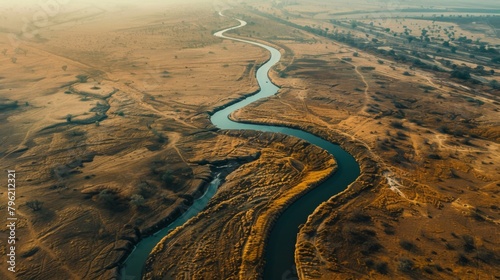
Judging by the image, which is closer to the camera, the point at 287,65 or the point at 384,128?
the point at 384,128

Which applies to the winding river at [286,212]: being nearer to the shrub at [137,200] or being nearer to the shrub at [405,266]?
the shrub at [137,200]

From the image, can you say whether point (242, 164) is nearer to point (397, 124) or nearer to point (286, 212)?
point (286, 212)

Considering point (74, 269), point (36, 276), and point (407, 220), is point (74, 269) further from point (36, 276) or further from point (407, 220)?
point (407, 220)

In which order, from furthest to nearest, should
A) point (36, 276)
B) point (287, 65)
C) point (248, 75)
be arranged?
point (287, 65)
point (248, 75)
point (36, 276)

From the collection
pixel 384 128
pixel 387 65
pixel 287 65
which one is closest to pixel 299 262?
pixel 384 128

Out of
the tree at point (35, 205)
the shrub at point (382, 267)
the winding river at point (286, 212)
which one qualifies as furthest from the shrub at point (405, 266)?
the tree at point (35, 205)

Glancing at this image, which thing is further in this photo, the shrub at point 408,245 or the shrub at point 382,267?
the shrub at point 408,245

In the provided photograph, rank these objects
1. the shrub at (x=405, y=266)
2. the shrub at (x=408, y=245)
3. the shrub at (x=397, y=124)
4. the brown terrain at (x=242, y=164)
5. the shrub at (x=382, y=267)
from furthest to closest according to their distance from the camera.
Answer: the shrub at (x=397, y=124) → the shrub at (x=408, y=245) → the brown terrain at (x=242, y=164) → the shrub at (x=382, y=267) → the shrub at (x=405, y=266)
